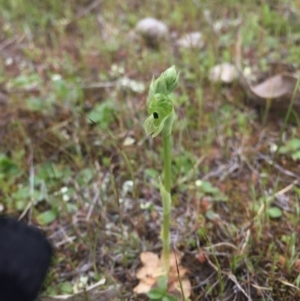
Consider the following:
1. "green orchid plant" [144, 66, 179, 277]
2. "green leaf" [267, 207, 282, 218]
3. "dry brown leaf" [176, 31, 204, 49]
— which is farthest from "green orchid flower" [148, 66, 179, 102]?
"dry brown leaf" [176, 31, 204, 49]

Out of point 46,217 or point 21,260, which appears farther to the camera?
point 46,217

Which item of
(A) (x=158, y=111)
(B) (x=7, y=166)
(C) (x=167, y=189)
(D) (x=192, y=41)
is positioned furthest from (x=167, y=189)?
(D) (x=192, y=41)

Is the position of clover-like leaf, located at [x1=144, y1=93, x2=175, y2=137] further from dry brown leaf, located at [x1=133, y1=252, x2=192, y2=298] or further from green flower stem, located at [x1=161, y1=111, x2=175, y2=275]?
dry brown leaf, located at [x1=133, y1=252, x2=192, y2=298]

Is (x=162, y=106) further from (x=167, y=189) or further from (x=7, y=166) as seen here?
(x=7, y=166)

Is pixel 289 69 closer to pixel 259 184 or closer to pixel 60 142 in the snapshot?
pixel 259 184

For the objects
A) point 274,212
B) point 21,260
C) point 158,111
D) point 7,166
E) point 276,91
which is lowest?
point 274,212

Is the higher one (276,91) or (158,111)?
(158,111)

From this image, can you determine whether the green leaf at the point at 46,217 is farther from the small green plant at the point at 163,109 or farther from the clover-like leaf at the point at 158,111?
the clover-like leaf at the point at 158,111
